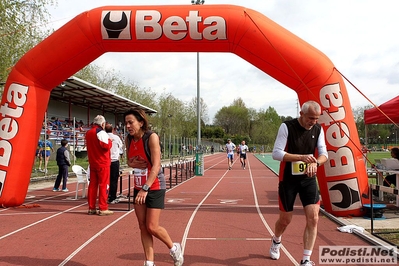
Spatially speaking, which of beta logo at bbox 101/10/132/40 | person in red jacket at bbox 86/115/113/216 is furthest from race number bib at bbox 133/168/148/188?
beta logo at bbox 101/10/132/40

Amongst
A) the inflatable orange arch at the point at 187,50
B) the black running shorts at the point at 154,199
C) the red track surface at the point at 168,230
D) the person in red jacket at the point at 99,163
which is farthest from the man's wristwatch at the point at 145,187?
the inflatable orange arch at the point at 187,50

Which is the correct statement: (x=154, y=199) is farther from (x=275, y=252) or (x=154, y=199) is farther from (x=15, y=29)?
(x=15, y=29)

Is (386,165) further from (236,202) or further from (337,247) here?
(337,247)

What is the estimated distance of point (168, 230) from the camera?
703cm

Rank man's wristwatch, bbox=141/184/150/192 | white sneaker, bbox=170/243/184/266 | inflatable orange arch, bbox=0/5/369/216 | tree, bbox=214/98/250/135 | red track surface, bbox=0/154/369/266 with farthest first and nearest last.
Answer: tree, bbox=214/98/250/135 → inflatable orange arch, bbox=0/5/369/216 → red track surface, bbox=0/154/369/266 → white sneaker, bbox=170/243/184/266 → man's wristwatch, bbox=141/184/150/192

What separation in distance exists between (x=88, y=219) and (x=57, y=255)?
104 inches

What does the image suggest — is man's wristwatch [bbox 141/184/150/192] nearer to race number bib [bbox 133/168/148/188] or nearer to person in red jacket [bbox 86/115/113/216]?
race number bib [bbox 133/168/148/188]

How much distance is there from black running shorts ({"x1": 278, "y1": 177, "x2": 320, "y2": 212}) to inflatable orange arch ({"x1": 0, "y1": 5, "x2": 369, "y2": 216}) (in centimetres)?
334

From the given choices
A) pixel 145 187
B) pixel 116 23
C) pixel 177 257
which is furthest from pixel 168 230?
pixel 116 23

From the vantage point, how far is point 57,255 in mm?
5438

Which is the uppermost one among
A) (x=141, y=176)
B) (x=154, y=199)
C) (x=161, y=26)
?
(x=161, y=26)

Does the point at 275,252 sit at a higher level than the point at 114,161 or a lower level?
lower

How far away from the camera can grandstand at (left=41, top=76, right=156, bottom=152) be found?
938 inches

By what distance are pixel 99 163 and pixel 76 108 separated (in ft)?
83.7
